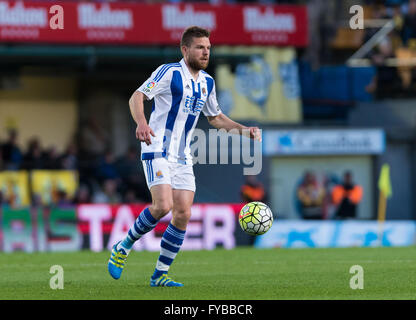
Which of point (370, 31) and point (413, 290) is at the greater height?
point (370, 31)

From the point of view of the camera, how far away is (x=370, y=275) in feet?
34.0

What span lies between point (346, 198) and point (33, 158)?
23.9ft

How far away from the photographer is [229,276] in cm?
1063

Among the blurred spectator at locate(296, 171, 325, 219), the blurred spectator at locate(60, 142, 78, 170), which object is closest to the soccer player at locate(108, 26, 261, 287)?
the blurred spectator at locate(60, 142, 78, 170)

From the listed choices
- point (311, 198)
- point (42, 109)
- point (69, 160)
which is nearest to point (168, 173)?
point (69, 160)

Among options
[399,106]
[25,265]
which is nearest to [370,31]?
[399,106]

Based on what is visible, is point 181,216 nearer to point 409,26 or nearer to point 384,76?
point 384,76

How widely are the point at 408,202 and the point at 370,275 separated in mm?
15718

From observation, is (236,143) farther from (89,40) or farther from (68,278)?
(68,278)

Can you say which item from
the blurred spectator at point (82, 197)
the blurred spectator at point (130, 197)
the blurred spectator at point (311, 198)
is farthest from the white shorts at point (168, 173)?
the blurred spectator at point (311, 198)

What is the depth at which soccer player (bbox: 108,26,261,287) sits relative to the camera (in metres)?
9.09

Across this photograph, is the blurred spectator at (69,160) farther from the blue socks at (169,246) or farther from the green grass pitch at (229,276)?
the blue socks at (169,246)

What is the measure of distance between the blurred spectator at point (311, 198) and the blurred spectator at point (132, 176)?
145 inches

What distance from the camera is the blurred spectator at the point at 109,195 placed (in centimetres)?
2138
